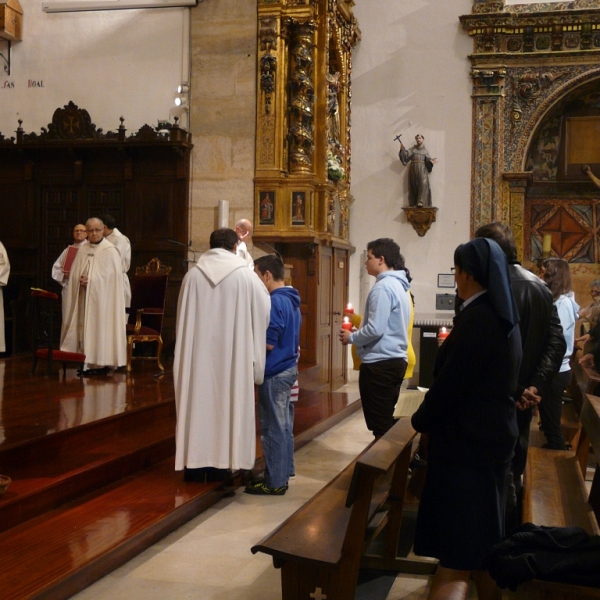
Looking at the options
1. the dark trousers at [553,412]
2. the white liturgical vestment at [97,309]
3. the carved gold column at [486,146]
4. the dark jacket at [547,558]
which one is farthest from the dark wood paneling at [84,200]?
the dark jacket at [547,558]

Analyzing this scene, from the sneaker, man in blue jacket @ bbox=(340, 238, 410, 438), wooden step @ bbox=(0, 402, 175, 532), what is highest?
man in blue jacket @ bbox=(340, 238, 410, 438)

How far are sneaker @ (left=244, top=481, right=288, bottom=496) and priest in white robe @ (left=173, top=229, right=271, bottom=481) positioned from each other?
0.42 metres

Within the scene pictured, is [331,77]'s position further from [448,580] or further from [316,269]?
[448,580]

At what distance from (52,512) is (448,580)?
8.95ft

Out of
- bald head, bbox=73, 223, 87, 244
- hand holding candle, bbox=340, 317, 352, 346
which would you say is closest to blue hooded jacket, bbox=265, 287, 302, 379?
hand holding candle, bbox=340, 317, 352, 346

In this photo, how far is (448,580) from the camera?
3.04 meters

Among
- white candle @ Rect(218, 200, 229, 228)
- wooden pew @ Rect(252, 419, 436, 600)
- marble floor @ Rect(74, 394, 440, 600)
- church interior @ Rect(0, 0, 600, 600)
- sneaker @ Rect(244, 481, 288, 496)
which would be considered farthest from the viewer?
white candle @ Rect(218, 200, 229, 228)

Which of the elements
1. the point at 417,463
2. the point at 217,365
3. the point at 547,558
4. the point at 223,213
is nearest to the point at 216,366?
the point at 217,365

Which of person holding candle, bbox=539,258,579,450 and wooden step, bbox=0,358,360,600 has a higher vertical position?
person holding candle, bbox=539,258,579,450

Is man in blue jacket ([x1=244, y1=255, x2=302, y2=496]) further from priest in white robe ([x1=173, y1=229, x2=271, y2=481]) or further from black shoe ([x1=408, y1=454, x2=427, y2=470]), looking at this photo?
black shoe ([x1=408, y1=454, x2=427, y2=470])

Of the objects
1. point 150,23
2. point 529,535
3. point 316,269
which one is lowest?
point 529,535

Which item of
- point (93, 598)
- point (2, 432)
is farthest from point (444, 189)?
point (93, 598)

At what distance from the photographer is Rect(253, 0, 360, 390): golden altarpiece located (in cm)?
1073

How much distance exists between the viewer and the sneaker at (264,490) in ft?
19.3
